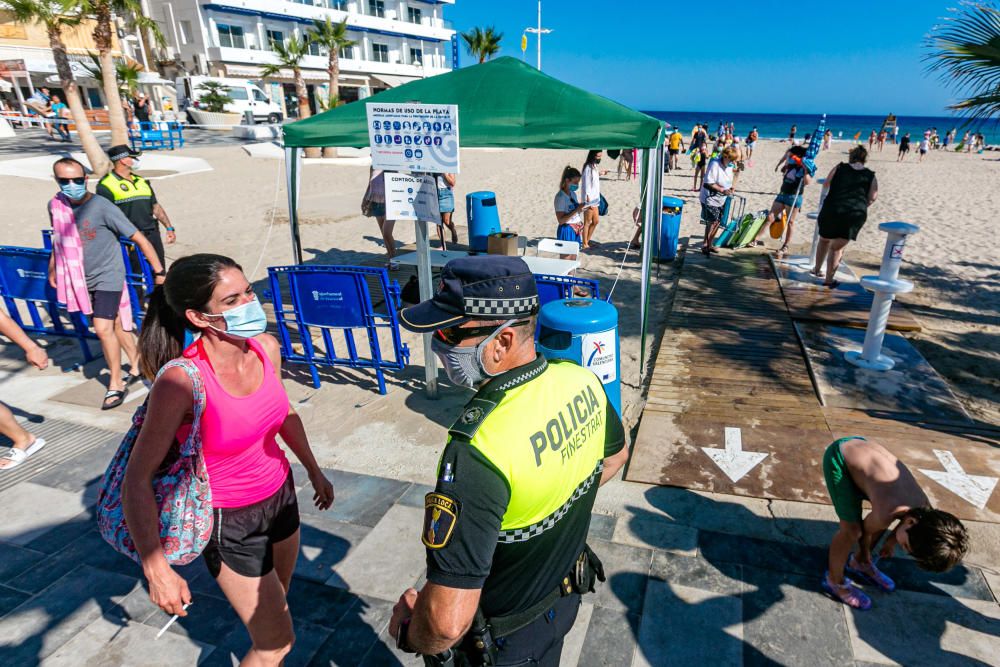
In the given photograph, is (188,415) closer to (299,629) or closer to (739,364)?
(299,629)

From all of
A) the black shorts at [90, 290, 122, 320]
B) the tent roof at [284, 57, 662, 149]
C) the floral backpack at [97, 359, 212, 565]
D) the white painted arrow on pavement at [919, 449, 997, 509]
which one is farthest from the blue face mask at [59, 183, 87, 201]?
the white painted arrow on pavement at [919, 449, 997, 509]

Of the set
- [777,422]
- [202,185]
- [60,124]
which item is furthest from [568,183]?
[60,124]

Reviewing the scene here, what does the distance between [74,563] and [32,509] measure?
0.80m

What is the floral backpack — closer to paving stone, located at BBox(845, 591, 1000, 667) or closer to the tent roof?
paving stone, located at BBox(845, 591, 1000, 667)

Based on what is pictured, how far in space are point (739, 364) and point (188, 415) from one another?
17.5 feet

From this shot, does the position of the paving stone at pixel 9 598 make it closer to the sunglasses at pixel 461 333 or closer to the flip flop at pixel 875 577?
the sunglasses at pixel 461 333

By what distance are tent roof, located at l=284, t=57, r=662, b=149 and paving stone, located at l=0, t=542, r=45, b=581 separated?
4.59 m

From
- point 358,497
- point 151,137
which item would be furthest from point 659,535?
point 151,137

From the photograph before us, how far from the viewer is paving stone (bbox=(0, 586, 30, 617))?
2.96 m

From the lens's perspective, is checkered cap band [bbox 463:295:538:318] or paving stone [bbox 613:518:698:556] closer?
checkered cap band [bbox 463:295:538:318]

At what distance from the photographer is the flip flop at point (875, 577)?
302 centimetres

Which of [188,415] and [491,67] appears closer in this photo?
[188,415]

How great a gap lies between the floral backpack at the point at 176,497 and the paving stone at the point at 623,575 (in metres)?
2.03

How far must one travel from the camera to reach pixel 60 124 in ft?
92.6
